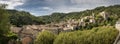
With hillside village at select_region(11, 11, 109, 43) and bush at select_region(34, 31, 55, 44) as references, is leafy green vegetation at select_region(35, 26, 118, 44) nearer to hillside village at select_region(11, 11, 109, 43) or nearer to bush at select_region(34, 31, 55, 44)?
bush at select_region(34, 31, 55, 44)

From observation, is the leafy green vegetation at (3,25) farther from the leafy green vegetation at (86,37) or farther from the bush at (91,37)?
the bush at (91,37)

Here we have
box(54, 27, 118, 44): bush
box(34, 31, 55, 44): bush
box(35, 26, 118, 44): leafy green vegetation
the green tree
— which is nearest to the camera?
the green tree

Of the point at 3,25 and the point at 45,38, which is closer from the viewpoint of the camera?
the point at 3,25

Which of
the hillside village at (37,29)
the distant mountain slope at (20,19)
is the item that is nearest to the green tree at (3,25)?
the hillside village at (37,29)

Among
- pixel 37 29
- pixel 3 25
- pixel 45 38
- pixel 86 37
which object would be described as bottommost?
pixel 37 29

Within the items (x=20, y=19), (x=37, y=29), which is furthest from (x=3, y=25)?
(x=20, y=19)

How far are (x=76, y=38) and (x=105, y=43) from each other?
539 centimetres

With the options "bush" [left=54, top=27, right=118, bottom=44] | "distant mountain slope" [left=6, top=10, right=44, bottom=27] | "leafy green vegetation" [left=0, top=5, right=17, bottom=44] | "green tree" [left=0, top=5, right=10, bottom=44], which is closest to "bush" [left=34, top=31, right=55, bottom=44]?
"bush" [left=54, top=27, right=118, bottom=44]

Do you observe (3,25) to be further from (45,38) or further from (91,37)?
(45,38)

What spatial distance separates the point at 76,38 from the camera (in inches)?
1864

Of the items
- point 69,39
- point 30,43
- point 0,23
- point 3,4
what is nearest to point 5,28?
point 0,23

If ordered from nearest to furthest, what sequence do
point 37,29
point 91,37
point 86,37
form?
point 91,37 → point 86,37 → point 37,29

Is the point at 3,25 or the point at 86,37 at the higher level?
the point at 3,25

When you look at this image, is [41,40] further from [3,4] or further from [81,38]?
[3,4]
